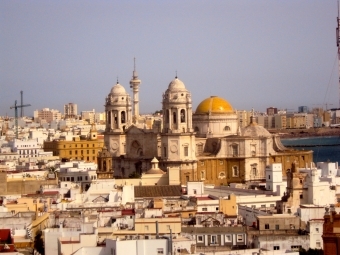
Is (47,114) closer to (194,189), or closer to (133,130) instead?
(133,130)

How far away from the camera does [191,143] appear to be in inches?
2170

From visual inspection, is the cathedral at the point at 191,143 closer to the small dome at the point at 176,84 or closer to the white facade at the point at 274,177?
the small dome at the point at 176,84

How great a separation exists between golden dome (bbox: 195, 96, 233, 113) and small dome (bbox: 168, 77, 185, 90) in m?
4.61

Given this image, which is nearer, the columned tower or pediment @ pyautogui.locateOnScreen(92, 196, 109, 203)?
pediment @ pyautogui.locateOnScreen(92, 196, 109, 203)

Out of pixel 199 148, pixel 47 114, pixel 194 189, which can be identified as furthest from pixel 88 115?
pixel 194 189

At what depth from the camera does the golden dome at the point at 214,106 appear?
6001 centimetres

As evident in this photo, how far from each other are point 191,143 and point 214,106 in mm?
5477

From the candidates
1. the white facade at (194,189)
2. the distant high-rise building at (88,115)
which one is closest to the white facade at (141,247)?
the white facade at (194,189)

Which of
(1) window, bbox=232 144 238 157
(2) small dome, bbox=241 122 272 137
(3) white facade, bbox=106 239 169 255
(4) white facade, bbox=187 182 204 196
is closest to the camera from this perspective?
(3) white facade, bbox=106 239 169 255

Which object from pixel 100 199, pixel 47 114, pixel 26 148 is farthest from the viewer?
pixel 47 114

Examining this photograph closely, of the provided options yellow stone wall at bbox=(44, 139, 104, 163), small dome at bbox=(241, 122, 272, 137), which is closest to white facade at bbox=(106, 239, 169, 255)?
small dome at bbox=(241, 122, 272, 137)

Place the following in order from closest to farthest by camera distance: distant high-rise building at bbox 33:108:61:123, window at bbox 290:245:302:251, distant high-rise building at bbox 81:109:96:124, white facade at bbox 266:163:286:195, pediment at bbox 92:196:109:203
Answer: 1. window at bbox 290:245:302:251
2. pediment at bbox 92:196:109:203
3. white facade at bbox 266:163:286:195
4. distant high-rise building at bbox 81:109:96:124
5. distant high-rise building at bbox 33:108:61:123

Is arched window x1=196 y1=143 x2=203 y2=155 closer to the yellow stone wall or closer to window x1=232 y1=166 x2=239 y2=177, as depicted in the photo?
window x1=232 y1=166 x2=239 y2=177

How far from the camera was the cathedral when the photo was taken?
54875mm
